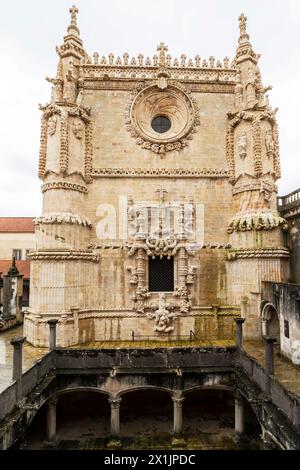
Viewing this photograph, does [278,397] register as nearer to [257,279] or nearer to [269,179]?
[257,279]

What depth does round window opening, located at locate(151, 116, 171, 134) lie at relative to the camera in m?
21.6

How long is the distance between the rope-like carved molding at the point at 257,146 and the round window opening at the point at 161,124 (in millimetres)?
5710

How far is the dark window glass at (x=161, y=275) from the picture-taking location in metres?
19.7

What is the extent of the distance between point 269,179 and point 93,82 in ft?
42.6

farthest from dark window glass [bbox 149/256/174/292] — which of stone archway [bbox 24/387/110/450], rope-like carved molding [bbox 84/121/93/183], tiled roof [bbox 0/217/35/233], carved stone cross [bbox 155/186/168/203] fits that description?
tiled roof [bbox 0/217/35/233]

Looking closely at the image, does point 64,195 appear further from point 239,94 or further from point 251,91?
point 251,91

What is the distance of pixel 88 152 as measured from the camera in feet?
65.6

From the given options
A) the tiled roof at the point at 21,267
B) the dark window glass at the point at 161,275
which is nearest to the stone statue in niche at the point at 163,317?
the dark window glass at the point at 161,275

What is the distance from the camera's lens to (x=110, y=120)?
2044 centimetres

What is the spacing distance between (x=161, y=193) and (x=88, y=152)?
5.37 meters

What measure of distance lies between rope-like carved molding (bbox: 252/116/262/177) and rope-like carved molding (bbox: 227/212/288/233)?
2.65 metres

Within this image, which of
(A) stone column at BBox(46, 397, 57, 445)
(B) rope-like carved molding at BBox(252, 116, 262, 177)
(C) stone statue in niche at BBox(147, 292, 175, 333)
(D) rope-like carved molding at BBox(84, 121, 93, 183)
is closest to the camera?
(A) stone column at BBox(46, 397, 57, 445)

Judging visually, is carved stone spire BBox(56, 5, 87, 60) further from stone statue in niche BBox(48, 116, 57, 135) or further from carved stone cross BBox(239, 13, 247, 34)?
carved stone cross BBox(239, 13, 247, 34)
